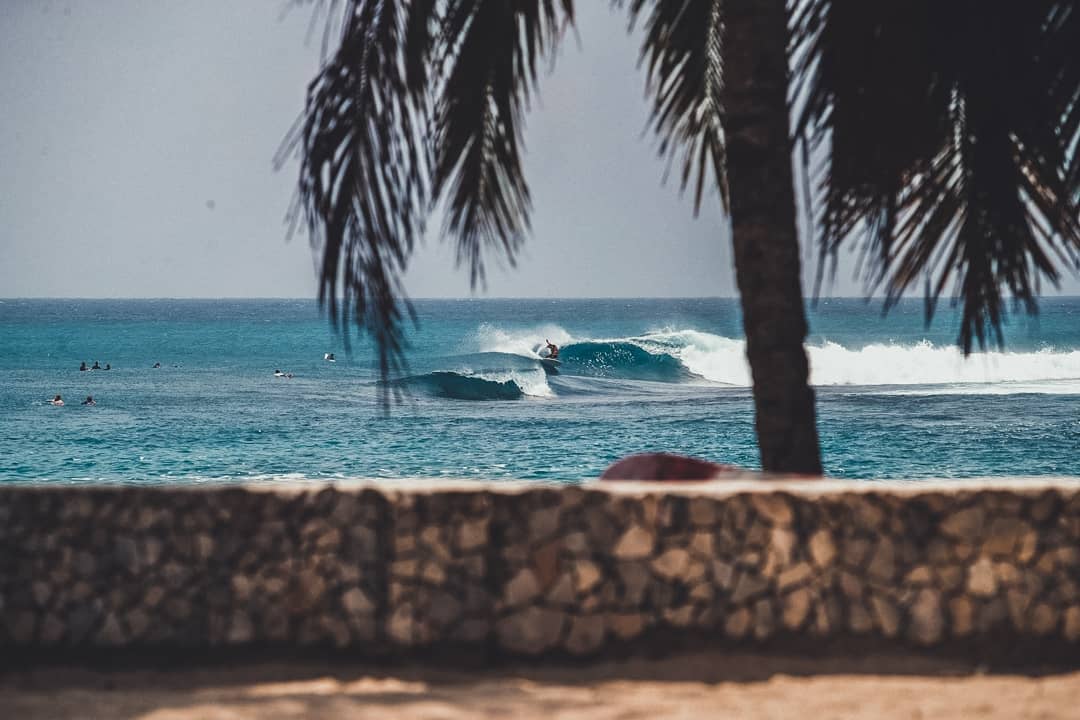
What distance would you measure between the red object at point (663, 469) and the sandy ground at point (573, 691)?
0.97 m

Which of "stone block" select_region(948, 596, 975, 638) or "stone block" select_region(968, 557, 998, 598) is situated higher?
"stone block" select_region(968, 557, 998, 598)

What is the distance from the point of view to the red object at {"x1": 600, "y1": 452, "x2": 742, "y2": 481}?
5555mm

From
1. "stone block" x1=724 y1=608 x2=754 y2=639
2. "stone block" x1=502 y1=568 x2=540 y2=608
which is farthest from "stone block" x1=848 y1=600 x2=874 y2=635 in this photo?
"stone block" x1=502 y1=568 x2=540 y2=608

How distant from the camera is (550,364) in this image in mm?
45812

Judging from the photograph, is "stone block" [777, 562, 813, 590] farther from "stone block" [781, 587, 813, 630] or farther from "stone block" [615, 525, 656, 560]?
"stone block" [615, 525, 656, 560]

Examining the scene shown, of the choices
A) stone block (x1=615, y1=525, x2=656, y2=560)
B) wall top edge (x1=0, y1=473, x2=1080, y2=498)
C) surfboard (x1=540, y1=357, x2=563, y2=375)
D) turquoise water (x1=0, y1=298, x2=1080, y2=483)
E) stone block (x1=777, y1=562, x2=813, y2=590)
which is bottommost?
turquoise water (x1=0, y1=298, x2=1080, y2=483)

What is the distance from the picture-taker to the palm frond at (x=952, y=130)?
5254 mm

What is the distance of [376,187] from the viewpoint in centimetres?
584

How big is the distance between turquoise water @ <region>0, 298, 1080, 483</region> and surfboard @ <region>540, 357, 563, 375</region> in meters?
0.41

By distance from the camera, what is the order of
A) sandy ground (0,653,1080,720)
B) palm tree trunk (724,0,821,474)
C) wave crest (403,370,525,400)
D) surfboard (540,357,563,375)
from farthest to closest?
surfboard (540,357,563,375)
wave crest (403,370,525,400)
palm tree trunk (724,0,821,474)
sandy ground (0,653,1080,720)

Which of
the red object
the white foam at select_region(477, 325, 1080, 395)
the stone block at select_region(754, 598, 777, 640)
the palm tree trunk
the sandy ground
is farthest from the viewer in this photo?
the white foam at select_region(477, 325, 1080, 395)

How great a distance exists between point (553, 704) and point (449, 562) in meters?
0.82

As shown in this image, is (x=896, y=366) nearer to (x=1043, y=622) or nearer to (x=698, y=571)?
(x=1043, y=622)

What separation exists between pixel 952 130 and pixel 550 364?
39646mm
